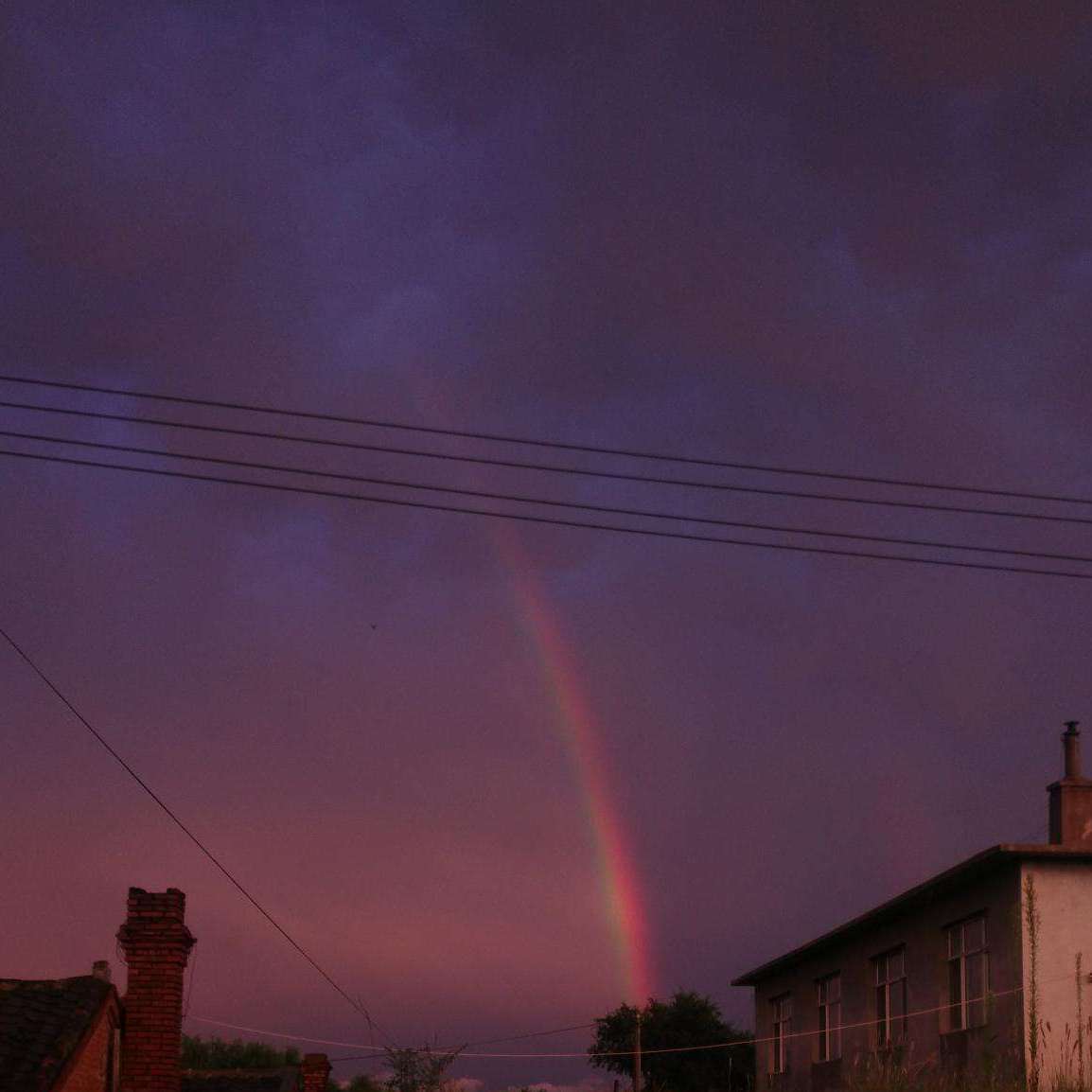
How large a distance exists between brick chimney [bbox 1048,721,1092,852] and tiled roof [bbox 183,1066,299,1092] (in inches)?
647

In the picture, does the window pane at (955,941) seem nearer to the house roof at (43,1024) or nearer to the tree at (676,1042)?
the house roof at (43,1024)

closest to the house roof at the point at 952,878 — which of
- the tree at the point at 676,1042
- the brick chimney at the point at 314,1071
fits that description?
the brick chimney at the point at 314,1071

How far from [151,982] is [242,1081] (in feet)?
48.7

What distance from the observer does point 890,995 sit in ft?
105

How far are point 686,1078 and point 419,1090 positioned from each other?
3235cm

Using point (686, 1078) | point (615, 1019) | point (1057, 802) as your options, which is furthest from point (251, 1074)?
point (615, 1019)

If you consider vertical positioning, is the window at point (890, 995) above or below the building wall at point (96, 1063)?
above

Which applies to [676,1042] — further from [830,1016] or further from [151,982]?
[151,982]

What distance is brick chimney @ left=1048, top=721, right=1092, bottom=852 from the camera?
3200 cm

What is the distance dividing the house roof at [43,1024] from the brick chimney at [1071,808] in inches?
850

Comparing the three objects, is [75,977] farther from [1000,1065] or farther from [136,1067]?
[1000,1065]

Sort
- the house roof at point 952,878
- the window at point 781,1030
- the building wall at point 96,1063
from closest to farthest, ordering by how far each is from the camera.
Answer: the building wall at point 96,1063 → the house roof at point 952,878 → the window at point 781,1030

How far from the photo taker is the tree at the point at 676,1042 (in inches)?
2746

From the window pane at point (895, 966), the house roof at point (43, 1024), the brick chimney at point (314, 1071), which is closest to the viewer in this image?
the house roof at point (43, 1024)
